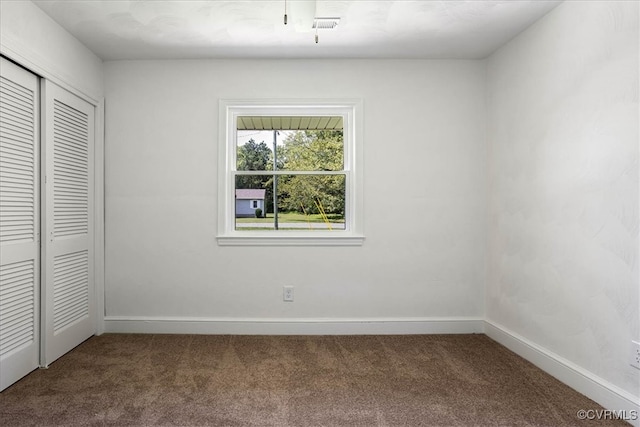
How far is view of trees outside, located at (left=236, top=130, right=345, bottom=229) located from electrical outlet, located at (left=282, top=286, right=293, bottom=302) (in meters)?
0.60

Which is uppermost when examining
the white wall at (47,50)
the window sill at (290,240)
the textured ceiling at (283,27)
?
the textured ceiling at (283,27)

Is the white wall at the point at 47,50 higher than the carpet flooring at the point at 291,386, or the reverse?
the white wall at the point at 47,50

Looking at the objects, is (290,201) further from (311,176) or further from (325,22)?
(325,22)

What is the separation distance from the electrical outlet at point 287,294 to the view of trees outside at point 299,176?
0.60 meters

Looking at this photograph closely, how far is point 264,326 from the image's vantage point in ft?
11.6

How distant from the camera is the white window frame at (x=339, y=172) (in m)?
3.53

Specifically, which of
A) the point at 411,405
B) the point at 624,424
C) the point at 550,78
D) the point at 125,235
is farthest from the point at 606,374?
the point at 125,235

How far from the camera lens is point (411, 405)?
2.27 m

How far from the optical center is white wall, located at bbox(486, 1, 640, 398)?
2.12 m

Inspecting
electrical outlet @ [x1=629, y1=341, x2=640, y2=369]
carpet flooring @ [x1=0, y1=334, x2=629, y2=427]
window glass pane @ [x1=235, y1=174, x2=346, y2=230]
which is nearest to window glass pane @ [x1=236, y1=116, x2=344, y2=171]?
window glass pane @ [x1=235, y1=174, x2=346, y2=230]

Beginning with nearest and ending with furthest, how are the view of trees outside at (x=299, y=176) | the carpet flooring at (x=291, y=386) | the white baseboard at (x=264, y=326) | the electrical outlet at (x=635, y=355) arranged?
the electrical outlet at (x=635, y=355) → the carpet flooring at (x=291, y=386) → the white baseboard at (x=264, y=326) → the view of trees outside at (x=299, y=176)

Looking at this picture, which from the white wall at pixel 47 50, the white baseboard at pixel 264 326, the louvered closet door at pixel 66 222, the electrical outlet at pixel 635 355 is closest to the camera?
the electrical outlet at pixel 635 355

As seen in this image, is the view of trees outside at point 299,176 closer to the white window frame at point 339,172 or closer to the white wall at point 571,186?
the white window frame at point 339,172

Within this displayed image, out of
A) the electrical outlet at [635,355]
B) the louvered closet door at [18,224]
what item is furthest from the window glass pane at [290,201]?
the electrical outlet at [635,355]
